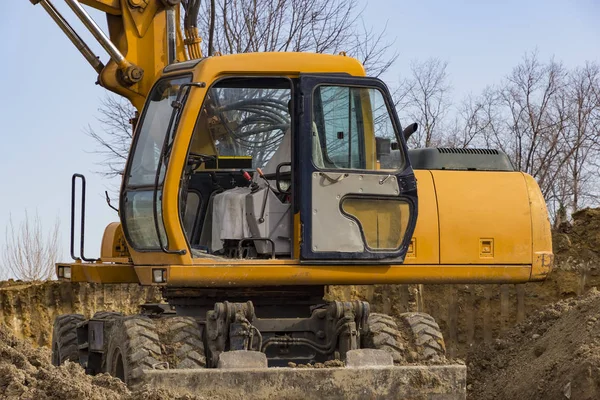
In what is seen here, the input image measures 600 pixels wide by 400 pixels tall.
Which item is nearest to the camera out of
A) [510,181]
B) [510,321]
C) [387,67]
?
[510,181]

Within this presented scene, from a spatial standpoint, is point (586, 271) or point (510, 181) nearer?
point (510, 181)

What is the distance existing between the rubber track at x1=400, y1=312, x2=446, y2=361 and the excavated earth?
1.65m

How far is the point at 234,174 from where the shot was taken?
905 centimetres

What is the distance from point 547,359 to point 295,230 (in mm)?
3976

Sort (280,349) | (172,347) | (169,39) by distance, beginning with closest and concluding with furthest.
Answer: (172,347)
(280,349)
(169,39)

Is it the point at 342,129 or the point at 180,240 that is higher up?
the point at 342,129

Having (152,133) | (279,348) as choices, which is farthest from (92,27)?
(279,348)

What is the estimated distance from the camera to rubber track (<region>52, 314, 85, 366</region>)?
34.0ft

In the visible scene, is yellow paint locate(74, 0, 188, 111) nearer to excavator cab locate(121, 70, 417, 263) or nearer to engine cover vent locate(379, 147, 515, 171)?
excavator cab locate(121, 70, 417, 263)

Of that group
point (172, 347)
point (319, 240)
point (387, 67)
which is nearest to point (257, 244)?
point (319, 240)

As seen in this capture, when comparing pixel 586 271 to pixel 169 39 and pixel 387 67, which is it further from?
pixel 169 39

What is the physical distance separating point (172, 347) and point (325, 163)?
182 centimetres

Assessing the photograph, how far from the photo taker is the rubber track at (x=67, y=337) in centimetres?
1038

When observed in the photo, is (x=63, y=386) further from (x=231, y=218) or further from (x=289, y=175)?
(x=289, y=175)
